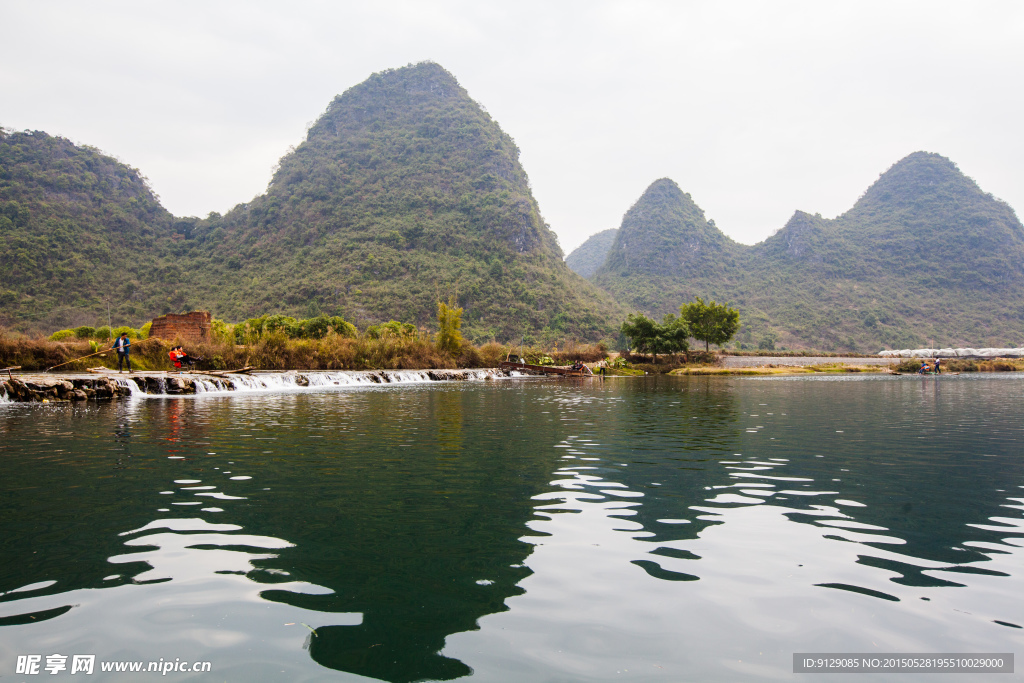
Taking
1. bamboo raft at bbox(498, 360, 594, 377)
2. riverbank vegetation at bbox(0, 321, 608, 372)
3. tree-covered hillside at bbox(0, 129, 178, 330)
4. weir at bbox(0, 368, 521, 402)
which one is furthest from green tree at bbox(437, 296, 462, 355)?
tree-covered hillside at bbox(0, 129, 178, 330)

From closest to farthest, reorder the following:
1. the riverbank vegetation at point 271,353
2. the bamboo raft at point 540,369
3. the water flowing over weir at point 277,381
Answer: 1. the water flowing over weir at point 277,381
2. the riverbank vegetation at point 271,353
3. the bamboo raft at point 540,369

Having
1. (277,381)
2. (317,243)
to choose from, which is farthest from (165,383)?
(317,243)

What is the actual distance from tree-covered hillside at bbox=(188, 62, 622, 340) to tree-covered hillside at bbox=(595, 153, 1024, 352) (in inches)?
1629

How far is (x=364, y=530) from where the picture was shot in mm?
5191

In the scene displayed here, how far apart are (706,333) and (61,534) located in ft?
251

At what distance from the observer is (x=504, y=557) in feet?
14.9

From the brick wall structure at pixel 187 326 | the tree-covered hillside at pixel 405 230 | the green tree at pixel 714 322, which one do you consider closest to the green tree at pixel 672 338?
the green tree at pixel 714 322

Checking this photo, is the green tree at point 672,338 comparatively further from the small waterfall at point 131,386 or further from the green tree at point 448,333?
the small waterfall at point 131,386

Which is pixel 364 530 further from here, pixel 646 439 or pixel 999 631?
pixel 646 439

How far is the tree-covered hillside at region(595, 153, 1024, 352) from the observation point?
127 m

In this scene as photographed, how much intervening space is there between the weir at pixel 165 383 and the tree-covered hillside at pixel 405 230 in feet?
192

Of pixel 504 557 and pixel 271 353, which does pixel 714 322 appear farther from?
pixel 504 557

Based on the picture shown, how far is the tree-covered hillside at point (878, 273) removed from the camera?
416ft

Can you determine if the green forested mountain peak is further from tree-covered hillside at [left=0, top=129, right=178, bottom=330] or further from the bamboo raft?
the bamboo raft
